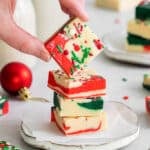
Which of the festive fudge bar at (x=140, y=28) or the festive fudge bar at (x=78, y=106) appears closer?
the festive fudge bar at (x=78, y=106)

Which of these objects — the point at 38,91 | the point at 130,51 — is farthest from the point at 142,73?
the point at 38,91

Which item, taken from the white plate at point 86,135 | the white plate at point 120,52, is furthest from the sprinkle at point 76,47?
the white plate at point 120,52

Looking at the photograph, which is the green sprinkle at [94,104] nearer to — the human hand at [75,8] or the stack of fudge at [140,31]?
the human hand at [75,8]

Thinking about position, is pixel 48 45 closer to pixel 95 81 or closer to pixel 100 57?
pixel 95 81

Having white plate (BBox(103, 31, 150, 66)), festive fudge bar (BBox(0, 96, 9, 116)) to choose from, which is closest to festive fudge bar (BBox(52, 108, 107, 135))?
festive fudge bar (BBox(0, 96, 9, 116))

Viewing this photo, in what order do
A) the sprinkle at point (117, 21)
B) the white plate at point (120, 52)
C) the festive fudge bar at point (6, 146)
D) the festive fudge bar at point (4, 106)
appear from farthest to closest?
the sprinkle at point (117, 21) < the white plate at point (120, 52) < the festive fudge bar at point (4, 106) < the festive fudge bar at point (6, 146)

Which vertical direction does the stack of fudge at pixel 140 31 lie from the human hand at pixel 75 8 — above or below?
below

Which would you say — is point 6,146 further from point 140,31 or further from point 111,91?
point 140,31
